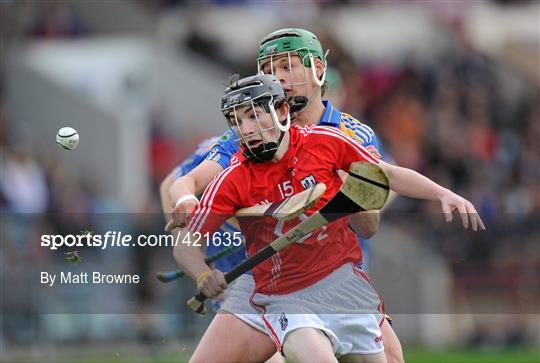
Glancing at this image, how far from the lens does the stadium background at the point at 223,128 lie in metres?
9.62

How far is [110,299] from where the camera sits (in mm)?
6125

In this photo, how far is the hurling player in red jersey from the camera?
517 cm

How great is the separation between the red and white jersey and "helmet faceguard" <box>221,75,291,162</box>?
3.3 inches

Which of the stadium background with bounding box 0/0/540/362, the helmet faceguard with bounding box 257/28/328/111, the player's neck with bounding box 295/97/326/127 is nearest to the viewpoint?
the helmet faceguard with bounding box 257/28/328/111

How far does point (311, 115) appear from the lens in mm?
5887

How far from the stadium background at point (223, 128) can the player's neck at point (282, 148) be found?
140 centimetres

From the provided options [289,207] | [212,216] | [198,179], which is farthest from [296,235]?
[198,179]

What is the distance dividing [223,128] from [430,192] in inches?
397

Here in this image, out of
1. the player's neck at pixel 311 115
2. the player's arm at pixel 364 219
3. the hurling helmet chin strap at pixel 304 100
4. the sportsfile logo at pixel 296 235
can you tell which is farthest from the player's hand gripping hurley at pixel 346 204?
the player's neck at pixel 311 115

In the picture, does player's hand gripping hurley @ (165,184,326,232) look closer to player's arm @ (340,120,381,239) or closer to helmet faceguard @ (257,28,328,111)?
player's arm @ (340,120,381,239)

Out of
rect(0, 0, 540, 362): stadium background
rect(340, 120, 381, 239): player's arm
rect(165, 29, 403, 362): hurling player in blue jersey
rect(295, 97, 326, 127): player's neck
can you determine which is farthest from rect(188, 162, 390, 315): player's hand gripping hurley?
rect(0, 0, 540, 362): stadium background

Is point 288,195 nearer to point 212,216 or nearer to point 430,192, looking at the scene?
point 212,216

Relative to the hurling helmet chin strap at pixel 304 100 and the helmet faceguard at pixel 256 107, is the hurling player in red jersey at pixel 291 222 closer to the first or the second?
the helmet faceguard at pixel 256 107

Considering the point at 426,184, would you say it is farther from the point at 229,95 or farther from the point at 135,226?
the point at 135,226
